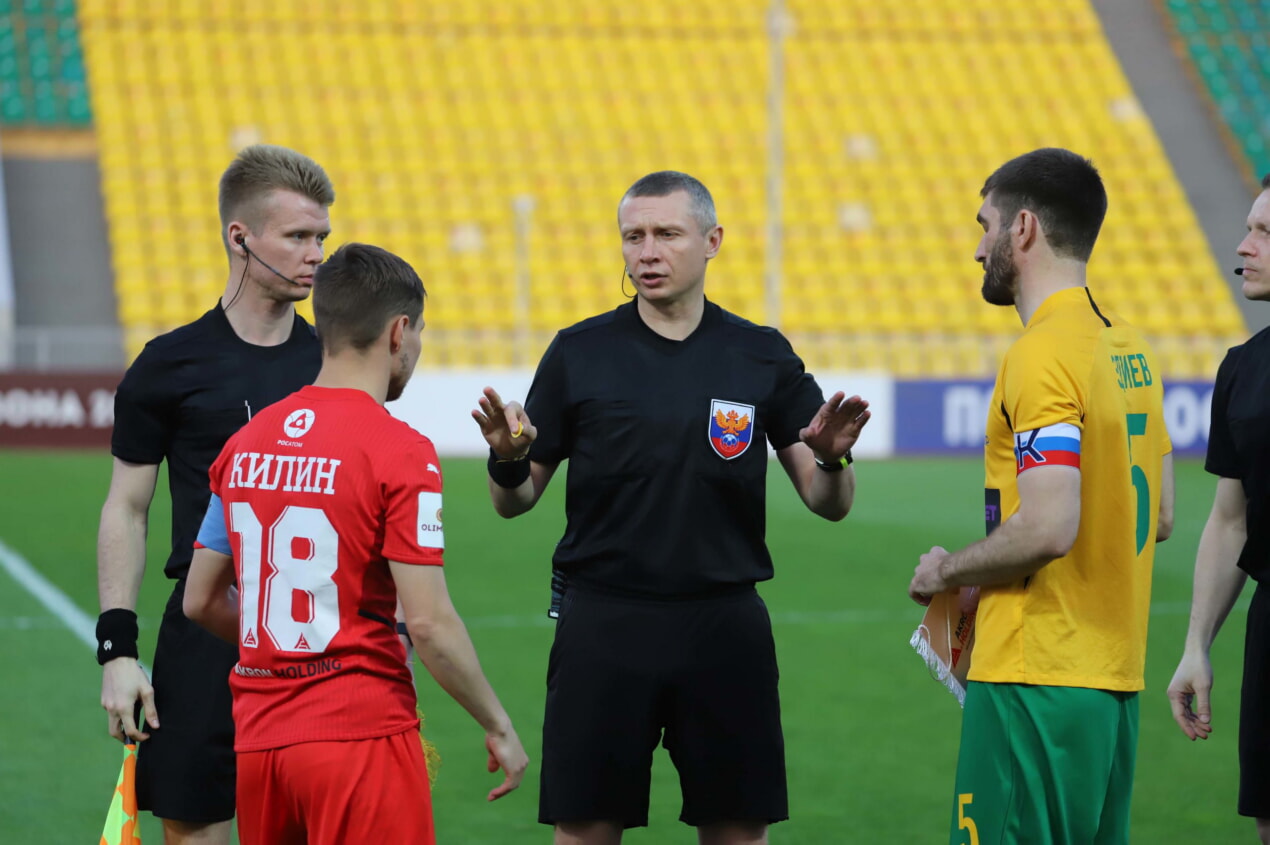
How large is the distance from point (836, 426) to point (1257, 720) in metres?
1.24

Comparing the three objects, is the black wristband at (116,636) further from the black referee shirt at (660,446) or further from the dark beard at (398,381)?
the black referee shirt at (660,446)

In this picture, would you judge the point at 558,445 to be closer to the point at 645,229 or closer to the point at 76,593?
the point at 645,229

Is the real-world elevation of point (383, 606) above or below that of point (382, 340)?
below

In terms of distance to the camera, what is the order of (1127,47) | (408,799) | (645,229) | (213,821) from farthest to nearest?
1. (1127,47)
2. (645,229)
3. (213,821)
4. (408,799)

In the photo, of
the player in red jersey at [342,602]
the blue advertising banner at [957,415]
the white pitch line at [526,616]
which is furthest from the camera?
the blue advertising banner at [957,415]

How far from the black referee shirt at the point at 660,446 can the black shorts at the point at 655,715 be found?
8 centimetres

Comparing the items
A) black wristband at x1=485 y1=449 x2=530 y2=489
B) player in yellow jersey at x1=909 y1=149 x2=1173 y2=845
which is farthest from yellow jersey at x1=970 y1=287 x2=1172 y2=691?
black wristband at x1=485 y1=449 x2=530 y2=489

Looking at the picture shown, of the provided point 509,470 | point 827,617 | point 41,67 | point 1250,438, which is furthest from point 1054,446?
point 41,67

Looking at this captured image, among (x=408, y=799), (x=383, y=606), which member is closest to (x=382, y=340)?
(x=383, y=606)

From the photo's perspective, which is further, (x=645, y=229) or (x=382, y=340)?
(x=645, y=229)

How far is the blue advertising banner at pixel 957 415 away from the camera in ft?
62.7

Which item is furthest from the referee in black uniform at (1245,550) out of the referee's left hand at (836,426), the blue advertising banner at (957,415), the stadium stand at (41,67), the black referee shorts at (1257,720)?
the stadium stand at (41,67)

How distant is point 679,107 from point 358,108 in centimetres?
524

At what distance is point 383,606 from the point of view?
2.95 meters
